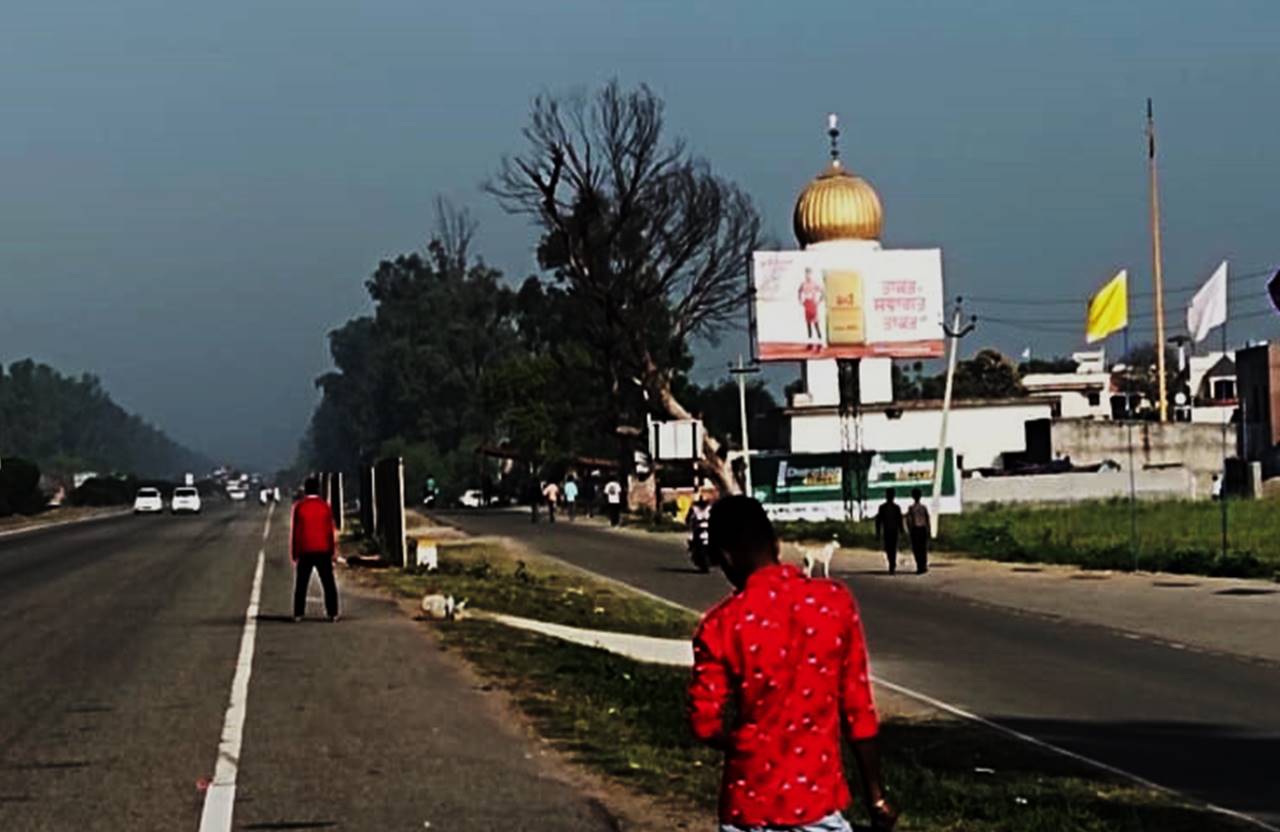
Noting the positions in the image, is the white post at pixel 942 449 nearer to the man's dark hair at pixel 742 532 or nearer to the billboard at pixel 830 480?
the billboard at pixel 830 480

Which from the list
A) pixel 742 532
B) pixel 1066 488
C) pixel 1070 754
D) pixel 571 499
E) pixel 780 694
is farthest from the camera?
pixel 571 499

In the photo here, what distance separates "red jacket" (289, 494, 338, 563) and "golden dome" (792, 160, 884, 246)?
49474mm

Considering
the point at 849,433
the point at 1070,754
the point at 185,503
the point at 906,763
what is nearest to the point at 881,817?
the point at 906,763

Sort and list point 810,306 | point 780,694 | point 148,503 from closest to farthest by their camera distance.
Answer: point 780,694, point 810,306, point 148,503

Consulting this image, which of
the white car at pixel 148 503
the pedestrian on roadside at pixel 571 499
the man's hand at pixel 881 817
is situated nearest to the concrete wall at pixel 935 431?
the pedestrian on roadside at pixel 571 499

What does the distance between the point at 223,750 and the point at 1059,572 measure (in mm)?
26434

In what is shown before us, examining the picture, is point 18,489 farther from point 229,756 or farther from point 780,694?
point 780,694

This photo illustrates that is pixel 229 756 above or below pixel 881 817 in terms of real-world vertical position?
below

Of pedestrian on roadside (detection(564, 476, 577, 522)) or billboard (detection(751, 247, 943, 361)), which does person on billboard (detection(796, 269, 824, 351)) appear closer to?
billboard (detection(751, 247, 943, 361))

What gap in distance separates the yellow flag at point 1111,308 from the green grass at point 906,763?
26.9 m

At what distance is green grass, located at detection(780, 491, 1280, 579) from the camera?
3691cm

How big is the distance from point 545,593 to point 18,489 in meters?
67.0

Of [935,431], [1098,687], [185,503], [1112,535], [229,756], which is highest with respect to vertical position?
[935,431]

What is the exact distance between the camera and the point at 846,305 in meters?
65.6
